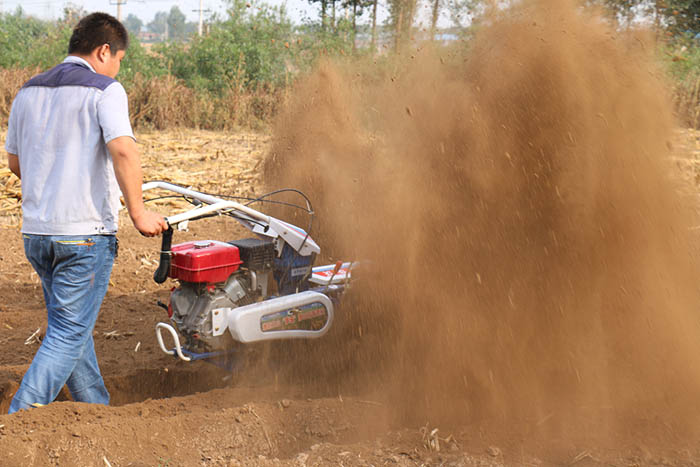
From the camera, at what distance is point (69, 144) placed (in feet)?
10.8

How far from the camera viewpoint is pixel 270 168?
21.3 feet

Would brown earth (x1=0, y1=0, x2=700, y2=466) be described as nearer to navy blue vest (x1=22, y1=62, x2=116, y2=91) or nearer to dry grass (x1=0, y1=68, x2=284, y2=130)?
navy blue vest (x1=22, y1=62, x2=116, y2=91)

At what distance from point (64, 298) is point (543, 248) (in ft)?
8.63

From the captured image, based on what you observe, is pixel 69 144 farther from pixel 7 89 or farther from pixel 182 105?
pixel 7 89

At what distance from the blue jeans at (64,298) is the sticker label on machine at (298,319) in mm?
991

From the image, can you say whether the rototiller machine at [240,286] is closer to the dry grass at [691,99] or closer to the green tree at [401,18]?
the green tree at [401,18]

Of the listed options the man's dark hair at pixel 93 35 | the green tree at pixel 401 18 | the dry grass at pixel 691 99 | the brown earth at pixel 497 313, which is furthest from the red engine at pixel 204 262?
the dry grass at pixel 691 99

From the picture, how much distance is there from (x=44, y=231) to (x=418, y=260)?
2.14 metres

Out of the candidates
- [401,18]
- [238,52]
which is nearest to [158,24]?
[238,52]

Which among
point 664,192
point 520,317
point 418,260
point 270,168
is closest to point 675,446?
point 520,317

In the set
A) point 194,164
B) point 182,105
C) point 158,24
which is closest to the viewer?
point 194,164

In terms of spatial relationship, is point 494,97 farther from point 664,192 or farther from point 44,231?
point 44,231

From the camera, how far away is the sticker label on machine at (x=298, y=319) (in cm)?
402

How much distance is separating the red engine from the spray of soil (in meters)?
0.95
